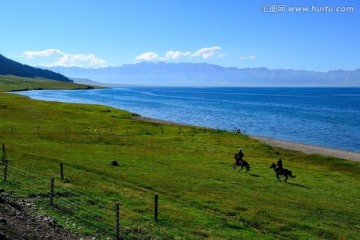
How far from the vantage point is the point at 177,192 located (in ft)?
124

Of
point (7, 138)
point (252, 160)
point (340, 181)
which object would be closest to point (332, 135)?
point (252, 160)

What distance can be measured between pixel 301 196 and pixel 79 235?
24.7 meters

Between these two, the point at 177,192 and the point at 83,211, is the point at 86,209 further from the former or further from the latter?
the point at 177,192

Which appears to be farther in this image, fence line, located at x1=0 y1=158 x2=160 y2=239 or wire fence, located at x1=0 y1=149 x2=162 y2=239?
fence line, located at x1=0 y1=158 x2=160 y2=239

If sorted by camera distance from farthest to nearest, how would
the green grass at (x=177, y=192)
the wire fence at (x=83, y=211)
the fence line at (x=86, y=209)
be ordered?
the green grass at (x=177, y=192), the fence line at (x=86, y=209), the wire fence at (x=83, y=211)

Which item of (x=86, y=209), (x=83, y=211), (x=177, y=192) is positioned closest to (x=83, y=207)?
(x=86, y=209)

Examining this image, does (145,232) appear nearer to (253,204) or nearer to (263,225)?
(263,225)

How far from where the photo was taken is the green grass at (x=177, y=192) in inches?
1120

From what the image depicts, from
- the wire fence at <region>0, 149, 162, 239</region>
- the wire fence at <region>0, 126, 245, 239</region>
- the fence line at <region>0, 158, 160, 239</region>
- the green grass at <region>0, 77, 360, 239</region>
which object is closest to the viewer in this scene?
the wire fence at <region>0, 149, 162, 239</region>

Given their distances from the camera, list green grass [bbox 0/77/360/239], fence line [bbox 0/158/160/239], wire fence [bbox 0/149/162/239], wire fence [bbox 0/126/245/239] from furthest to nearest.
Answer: green grass [bbox 0/77/360/239] → fence line [bbox 0/158/160/239] → wire fence [bbox 0/126/245/239] → wire fence [bbox 0/149/162/239]

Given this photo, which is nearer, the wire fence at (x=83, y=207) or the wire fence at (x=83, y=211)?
the wire fence at (x=83, y=211)

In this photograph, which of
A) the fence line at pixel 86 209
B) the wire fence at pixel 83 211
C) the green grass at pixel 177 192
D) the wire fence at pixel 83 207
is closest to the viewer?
the wire fence at pixel 83 211

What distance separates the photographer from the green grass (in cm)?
2845

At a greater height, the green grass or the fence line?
the fence line
